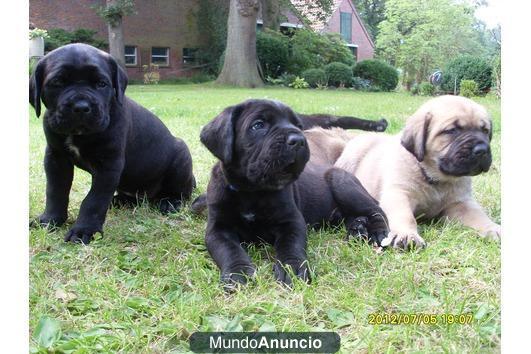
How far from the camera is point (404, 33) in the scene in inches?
140

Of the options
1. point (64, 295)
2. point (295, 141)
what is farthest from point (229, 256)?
point (64, 295)

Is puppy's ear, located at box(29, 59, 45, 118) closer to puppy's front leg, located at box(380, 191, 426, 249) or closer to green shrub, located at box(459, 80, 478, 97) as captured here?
puppy's front leg, located at box(380, 191, 426, 249)

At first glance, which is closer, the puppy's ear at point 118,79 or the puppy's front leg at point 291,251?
the puppy's front leg at point 291,251

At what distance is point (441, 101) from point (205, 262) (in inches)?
70.2

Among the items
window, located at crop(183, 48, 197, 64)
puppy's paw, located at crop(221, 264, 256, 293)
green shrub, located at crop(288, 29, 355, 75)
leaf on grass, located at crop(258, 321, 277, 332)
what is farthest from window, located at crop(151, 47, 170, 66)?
leaf on grass, located at crop(258, 321, 277, 332)

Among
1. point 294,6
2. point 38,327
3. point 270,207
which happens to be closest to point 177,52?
point 294,6

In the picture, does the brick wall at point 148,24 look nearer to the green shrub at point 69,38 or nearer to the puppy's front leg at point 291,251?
the green shrub at point 69,38

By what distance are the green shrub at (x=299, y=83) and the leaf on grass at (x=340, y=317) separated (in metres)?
1.68

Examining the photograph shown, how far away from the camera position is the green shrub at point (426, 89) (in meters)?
3.80

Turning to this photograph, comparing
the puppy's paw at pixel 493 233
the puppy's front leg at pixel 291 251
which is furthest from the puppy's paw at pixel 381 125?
the puppy's front leg at pixel 291 251

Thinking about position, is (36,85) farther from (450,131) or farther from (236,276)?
(450,131)

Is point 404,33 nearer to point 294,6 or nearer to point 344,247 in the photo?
point 294,6

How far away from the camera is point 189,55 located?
4.10m

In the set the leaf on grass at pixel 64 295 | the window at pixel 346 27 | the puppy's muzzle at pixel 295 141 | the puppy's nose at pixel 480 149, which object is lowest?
the leaf on grass at pixel 64 295
